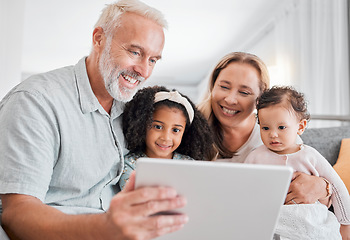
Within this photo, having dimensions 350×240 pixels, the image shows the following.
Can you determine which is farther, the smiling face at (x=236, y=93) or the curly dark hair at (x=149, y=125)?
the smiling face at (x=236, y=93)

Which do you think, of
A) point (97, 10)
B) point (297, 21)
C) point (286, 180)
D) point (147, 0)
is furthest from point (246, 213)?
point (97, 10)

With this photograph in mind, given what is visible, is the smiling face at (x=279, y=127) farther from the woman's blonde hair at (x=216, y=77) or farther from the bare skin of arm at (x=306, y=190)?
the woman's blonde hair at (x=216, y=77)

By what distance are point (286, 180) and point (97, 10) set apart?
4588mm

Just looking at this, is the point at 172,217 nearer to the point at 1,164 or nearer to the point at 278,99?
the point at 1,164

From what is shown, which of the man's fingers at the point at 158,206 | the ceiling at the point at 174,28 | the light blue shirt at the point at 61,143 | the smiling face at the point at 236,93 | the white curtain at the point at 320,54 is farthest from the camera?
the ceiling at the point at 174,28

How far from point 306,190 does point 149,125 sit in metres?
0.67

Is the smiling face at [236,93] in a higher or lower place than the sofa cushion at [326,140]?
higher

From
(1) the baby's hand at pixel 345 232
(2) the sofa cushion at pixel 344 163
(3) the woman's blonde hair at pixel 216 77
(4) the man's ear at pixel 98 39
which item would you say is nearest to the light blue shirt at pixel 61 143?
(4) the man's ear at pixel 98 39

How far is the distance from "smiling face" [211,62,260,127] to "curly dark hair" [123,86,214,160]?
140 millimetres

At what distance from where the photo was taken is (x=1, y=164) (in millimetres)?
1045

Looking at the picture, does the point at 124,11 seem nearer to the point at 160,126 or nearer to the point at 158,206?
the point at 160,126

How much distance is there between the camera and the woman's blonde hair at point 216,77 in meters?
1.81

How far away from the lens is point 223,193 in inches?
A: 32.4

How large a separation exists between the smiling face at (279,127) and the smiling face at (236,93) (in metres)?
0.23
